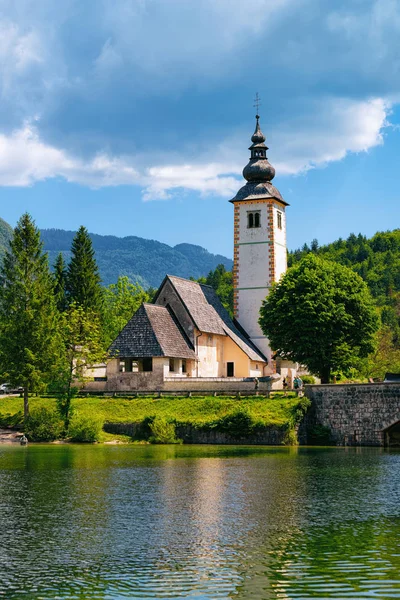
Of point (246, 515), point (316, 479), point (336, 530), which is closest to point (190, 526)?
point (246, 515)

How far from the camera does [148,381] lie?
67.1m

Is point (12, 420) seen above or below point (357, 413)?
below

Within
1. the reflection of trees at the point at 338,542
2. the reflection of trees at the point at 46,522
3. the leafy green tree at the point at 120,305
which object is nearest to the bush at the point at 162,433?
the reflection of trees at the point at 46,522

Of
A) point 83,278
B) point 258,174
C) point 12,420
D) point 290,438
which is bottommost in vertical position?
point 290,438

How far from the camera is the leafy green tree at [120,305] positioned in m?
99.2

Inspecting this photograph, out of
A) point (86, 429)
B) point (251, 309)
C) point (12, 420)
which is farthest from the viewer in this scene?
point (251, 309)

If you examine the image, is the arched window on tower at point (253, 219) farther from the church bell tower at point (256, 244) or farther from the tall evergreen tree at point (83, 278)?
the tall evergreen tree at point (83, 278)

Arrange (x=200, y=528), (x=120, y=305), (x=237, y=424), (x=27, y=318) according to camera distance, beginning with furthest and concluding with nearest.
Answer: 1. (x=120, y=305)
2. (x=27, y=318)
3. (x=237, y=424)
4. (x=200, y=528)

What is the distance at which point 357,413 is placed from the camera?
A: 5753 centimetres

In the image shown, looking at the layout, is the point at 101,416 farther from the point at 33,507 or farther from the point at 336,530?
the point at 336,530

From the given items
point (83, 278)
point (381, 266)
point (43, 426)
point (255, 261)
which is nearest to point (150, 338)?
point (43, 426)

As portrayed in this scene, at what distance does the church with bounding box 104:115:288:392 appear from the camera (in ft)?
221

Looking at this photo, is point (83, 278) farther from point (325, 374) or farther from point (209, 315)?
point (325, 374)

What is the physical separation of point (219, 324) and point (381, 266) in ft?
365
